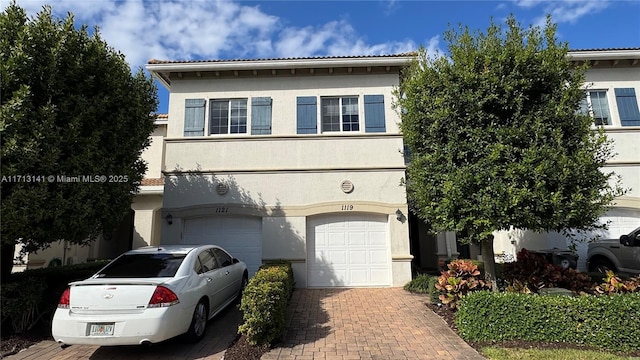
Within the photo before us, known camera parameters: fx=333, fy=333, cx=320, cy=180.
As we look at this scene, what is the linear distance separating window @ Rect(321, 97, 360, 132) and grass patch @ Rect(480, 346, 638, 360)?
25.2 feet

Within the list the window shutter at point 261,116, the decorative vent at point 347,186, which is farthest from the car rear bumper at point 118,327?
the window shutter at point 261,116

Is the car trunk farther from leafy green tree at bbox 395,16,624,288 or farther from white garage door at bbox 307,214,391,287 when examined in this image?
white garage door at bbox 307,214,391,287

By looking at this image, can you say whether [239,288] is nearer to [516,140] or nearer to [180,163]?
[180,163]

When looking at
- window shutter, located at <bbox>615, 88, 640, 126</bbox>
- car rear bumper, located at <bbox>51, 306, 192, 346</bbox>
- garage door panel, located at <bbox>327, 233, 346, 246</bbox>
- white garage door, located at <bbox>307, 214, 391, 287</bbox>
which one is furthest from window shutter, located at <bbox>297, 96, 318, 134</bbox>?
window shutter, located at <bbox>615, 88, 640, 126</bbox>

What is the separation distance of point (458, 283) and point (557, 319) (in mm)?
1740

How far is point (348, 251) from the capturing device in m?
10.6

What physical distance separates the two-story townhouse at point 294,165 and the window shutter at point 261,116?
0.11 feet

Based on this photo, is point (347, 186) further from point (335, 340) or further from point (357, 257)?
point (335, 340)

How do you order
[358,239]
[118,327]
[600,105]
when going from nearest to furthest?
[118,327], [358,239], [600,105]

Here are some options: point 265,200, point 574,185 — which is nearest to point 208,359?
point 265,200

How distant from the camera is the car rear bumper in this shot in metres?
4.73

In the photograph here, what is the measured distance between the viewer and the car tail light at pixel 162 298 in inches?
194

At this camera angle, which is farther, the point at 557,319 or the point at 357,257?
the point at 357,257

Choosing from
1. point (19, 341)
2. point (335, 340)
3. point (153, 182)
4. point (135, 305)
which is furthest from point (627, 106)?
point (153, 182)
